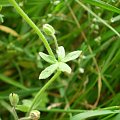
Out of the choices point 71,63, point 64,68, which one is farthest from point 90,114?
point 71,63

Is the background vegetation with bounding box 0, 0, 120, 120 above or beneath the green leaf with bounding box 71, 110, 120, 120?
above

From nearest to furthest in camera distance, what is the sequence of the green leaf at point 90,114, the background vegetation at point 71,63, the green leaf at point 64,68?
the green leaf at point 64,68
the green leaf at point 90,114
the background vegetation at point 71,63

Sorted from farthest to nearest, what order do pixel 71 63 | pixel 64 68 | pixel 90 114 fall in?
pixel 71 63 < pixel 90 114 < pixel 64 68

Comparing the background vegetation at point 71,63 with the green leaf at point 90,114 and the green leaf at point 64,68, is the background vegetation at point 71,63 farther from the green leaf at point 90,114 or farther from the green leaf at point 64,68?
the green leaf at point 64,68

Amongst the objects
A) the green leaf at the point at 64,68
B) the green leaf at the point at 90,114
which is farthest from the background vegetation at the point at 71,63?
the green leaf at the point at 64,68

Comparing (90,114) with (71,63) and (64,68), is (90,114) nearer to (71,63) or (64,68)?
(64,68)

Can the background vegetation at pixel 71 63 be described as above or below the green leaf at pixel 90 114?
above

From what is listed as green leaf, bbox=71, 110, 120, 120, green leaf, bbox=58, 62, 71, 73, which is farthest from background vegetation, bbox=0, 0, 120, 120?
green leaf, bbox=58, 62, 71, 73

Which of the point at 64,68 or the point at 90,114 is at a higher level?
the point at 64,68

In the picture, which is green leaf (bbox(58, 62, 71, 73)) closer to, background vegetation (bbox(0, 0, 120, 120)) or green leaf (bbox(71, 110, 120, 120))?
green leaf (bbox(71, 110, 120, 120))
